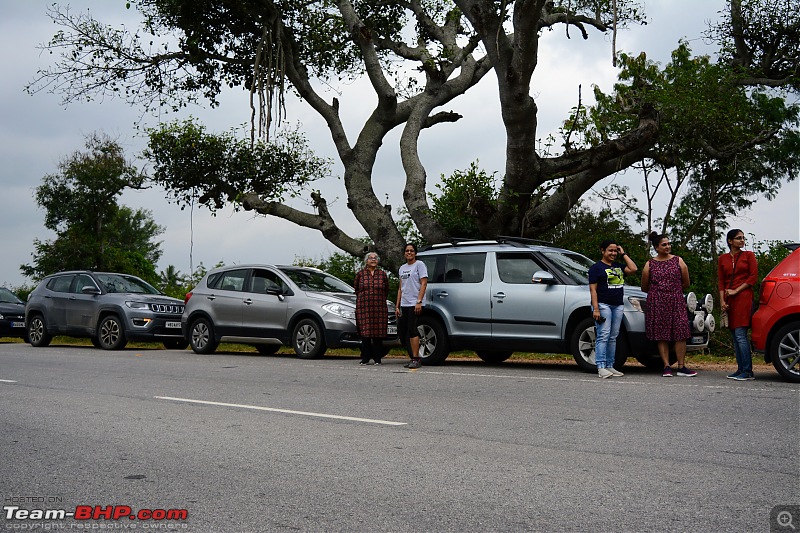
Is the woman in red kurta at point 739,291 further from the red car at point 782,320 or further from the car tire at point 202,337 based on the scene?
the car tire at point 202,337

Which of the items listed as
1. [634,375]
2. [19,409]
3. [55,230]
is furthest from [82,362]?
[55,230]

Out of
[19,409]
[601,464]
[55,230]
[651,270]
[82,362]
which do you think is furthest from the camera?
[55,230]

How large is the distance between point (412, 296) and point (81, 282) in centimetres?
1071

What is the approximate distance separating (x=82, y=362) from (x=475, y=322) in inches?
274

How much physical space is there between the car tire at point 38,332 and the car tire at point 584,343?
47.1 ft

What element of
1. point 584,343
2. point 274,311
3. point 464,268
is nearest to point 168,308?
point 274,311

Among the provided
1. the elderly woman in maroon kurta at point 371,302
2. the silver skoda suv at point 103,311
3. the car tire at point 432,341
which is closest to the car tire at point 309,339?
the elderly woman in maroon kurta at point 371,302

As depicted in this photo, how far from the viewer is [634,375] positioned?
12625mm

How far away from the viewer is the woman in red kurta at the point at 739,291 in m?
11.7

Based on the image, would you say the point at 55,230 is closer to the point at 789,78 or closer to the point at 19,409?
the point at 789,78

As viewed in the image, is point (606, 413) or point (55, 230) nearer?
point (606, 413)

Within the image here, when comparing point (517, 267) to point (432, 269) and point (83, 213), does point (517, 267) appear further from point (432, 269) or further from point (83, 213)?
point (83, 213)

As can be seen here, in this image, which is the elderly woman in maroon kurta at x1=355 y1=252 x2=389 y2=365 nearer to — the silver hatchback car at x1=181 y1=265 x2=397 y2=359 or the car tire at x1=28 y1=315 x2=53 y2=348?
the silver hatchback car at x1=181 y1=265 x2=397 y2=359

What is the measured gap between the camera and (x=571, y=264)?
1408 centimetres
